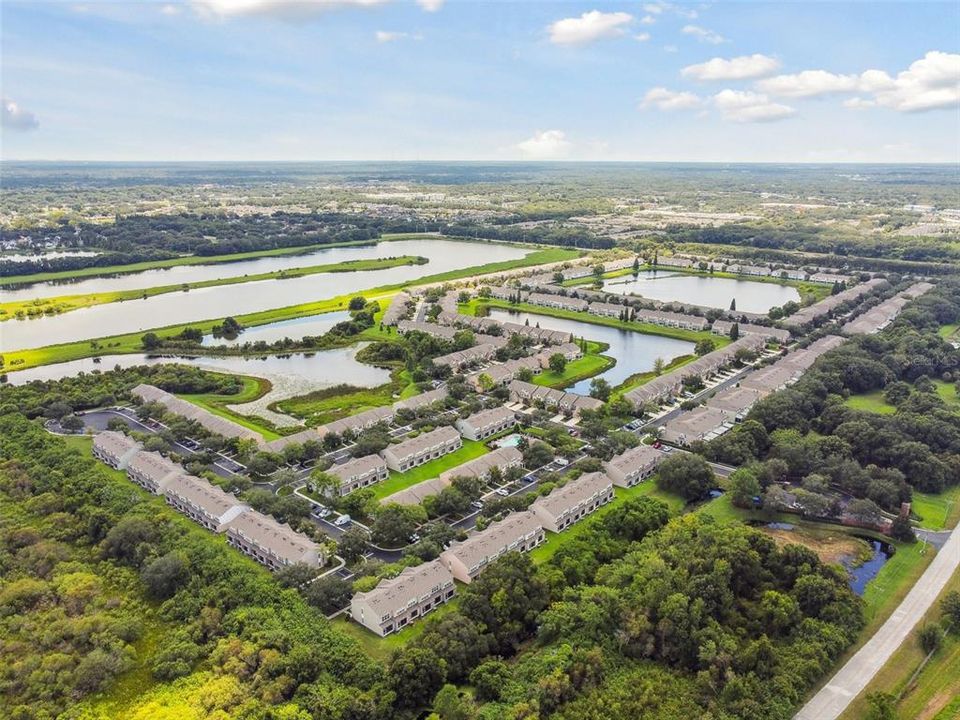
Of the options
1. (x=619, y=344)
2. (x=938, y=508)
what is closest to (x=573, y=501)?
(x=938, y=508)

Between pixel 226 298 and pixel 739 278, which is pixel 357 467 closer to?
pixel 226 298

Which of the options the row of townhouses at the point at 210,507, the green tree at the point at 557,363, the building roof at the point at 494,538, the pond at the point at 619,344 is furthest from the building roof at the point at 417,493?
the green tree at the point at 557,363

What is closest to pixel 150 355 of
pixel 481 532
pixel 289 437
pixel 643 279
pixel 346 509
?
pixel 289 437

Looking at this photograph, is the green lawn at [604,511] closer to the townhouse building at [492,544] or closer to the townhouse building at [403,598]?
the townhouse building at [492,544]

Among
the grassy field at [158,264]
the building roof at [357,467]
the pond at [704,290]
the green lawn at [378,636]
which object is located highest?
the grassy field at [158,264]

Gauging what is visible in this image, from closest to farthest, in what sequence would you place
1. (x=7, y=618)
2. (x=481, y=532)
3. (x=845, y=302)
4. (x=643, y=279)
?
1. (x=7, y=618)
2. (x=481, y=532)
3. (x=845, y=302)
4. (x=643, y=279)

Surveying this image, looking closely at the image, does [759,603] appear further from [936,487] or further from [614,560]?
[936,487]
